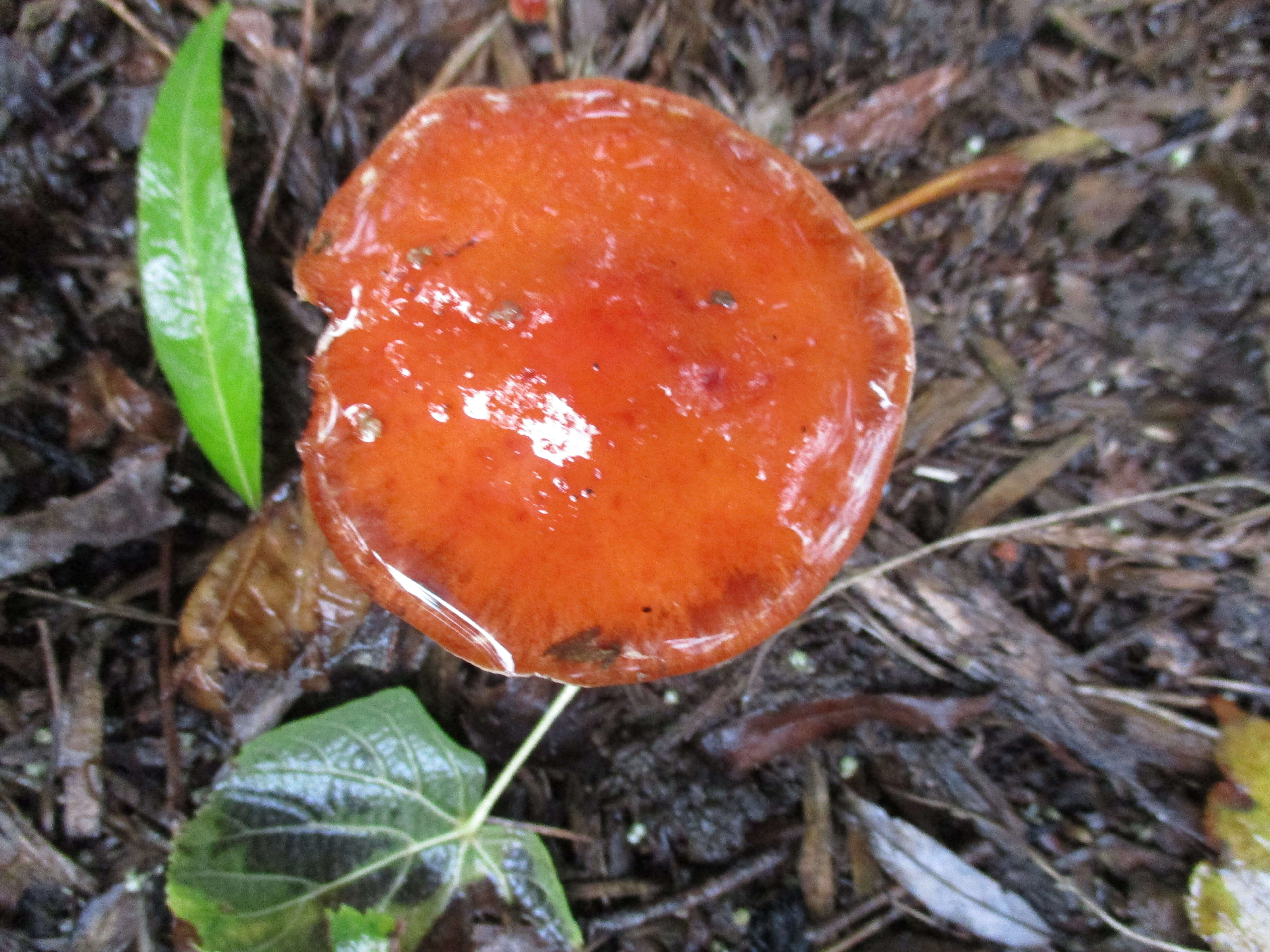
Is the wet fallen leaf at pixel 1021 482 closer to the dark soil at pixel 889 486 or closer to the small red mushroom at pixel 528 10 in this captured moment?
the dark soil at pixel 889 486

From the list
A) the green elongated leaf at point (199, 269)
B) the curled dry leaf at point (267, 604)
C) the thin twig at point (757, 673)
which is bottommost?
the thin twig at point (757, 673)

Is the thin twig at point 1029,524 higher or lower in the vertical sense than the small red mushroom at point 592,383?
lower

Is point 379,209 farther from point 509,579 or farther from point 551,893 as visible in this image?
point 551,893

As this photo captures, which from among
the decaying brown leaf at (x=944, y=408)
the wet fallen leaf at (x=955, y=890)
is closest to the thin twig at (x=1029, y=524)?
the decaying brown leaf at (x=944, y=408)

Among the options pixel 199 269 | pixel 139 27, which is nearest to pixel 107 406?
pixel 199 269

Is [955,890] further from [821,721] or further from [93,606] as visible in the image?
[93,606]

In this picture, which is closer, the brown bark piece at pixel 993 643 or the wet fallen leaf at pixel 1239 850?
the wet fallen leaf at pixel 1239 850

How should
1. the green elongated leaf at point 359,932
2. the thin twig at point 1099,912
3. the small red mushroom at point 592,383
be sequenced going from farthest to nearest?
the thin twig at point 1099,912 → the green elongated leaf at point 359,932 → the small red mushroom at point 592,383
